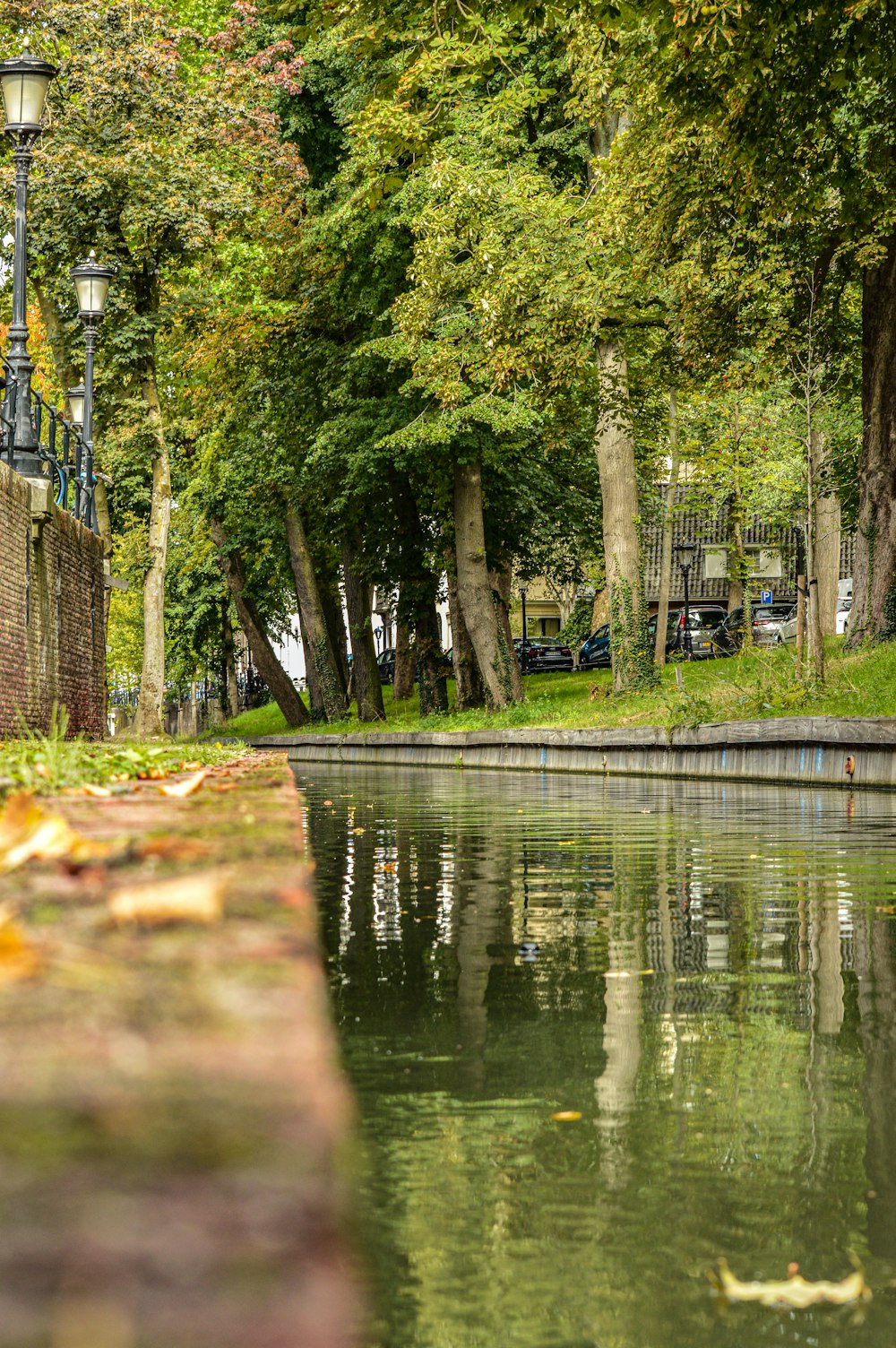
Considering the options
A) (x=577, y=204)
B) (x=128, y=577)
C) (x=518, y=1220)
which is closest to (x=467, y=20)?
(x=518, y=1220)

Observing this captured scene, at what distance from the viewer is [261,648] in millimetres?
51719

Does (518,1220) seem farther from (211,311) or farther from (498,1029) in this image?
(211,311)

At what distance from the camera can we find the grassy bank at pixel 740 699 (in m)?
21.4

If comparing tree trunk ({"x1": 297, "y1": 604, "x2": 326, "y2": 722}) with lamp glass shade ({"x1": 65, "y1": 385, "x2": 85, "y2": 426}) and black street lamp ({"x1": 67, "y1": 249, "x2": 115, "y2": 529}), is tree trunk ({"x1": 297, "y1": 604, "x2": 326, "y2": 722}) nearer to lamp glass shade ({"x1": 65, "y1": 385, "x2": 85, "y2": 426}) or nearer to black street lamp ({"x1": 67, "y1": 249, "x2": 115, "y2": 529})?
lamp glass shade ({"x1": 65, "y1": 385, "x2": 85, "y2": 426})

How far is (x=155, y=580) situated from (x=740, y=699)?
12.7 meters

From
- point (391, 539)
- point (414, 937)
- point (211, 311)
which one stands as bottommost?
point (414, 937)

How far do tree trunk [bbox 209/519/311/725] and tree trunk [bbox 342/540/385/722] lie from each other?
5.28 m

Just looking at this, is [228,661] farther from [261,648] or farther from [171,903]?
[171,903]

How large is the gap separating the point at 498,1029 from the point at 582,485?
1529 inches

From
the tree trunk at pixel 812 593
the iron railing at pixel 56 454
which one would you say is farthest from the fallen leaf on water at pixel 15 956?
the tree trunk at pixel 812 593

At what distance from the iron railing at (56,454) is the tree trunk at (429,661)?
45.6 feet

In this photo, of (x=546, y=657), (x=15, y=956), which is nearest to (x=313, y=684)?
(x=546, y=657)

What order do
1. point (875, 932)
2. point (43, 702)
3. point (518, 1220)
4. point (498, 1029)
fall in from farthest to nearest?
point (43, 702) → point (875, 932) → point (498, 1029) → point (518, 1220)

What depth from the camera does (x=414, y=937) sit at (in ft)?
26.3
